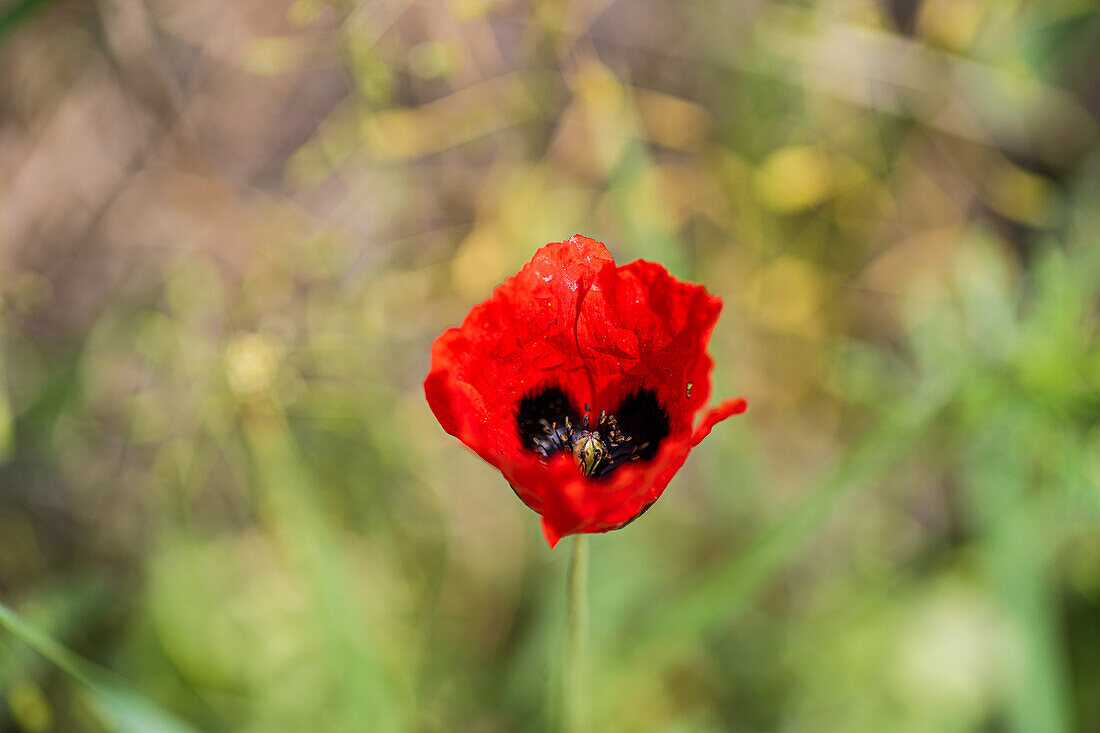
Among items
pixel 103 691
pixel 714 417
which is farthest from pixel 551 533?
pixel 103 691

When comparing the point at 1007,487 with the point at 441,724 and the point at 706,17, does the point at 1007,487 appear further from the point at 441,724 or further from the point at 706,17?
the point at 706,17

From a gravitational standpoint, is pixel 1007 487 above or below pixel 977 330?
below

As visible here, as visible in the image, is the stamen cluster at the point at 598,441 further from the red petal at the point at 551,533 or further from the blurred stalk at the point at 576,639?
the red petal at the point at 551,533

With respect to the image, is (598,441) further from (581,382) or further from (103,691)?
(103,691)

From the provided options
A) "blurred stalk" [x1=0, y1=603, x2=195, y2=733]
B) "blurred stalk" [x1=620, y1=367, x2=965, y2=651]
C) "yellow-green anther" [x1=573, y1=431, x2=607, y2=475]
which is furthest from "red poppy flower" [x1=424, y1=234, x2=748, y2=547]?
"blurred stalk" [x1=0, y1=603, x2=195, y2=733]

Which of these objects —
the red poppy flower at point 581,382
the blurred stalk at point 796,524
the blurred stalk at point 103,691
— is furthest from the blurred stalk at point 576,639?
the blurred stalk at point 103,691

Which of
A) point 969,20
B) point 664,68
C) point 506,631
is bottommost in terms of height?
point 506,631

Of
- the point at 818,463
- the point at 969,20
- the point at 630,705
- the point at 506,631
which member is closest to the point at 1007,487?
the point at 818,463
